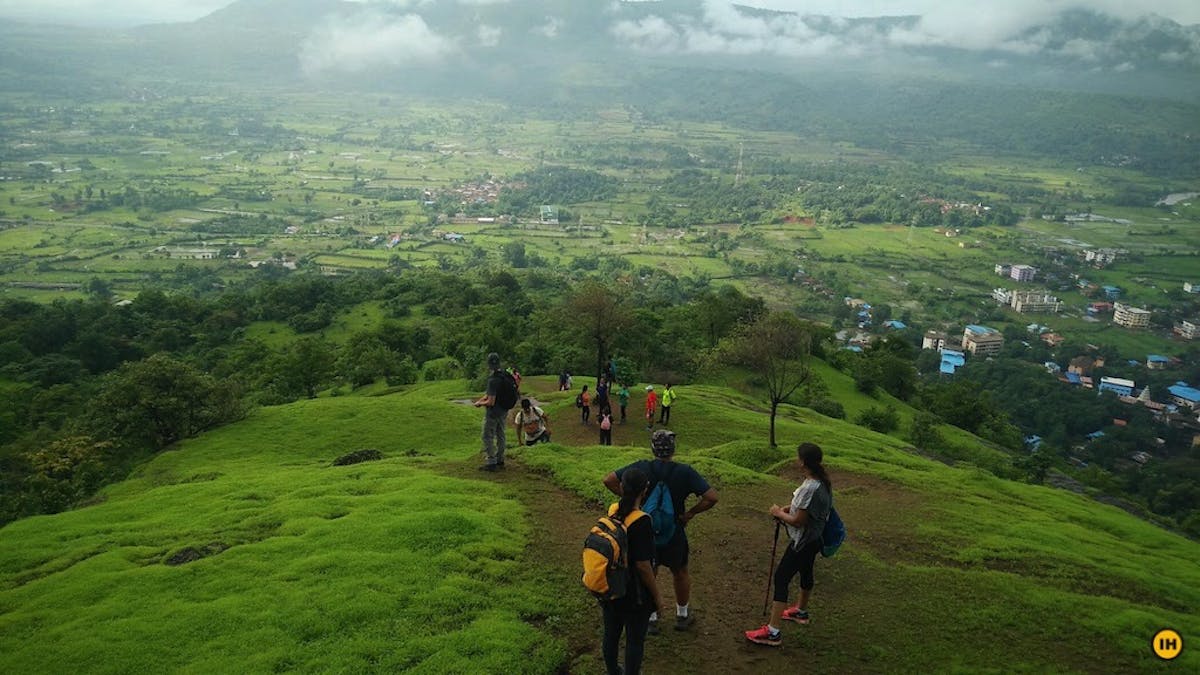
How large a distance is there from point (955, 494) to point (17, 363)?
51.4 metres

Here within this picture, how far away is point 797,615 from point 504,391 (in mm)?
7183

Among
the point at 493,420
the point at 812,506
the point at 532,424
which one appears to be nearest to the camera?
the point at 812,506

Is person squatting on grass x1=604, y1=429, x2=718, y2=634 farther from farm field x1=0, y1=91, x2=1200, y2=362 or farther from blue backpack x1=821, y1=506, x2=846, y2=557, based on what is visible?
farm field x1=0, y1=91, x2=1200, y2=362

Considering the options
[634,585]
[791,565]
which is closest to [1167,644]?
[791,565]

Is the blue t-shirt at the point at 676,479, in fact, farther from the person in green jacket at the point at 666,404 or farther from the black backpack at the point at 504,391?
the person in green jacket at the point at 666,404

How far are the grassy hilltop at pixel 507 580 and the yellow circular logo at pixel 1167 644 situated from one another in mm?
131

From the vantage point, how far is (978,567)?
1203 centimetres

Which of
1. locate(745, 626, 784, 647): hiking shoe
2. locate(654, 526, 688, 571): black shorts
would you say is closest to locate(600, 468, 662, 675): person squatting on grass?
locate(654, 526, 688, 571): black shorts

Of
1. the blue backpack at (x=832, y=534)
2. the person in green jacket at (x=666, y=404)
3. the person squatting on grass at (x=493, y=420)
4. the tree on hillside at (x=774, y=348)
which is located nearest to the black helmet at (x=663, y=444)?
the blue backpack at (x=832, y=534)

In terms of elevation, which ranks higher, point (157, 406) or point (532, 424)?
point (532, 424)

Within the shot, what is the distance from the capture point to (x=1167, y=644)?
939 centimetres

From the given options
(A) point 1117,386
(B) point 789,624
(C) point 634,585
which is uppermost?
(C) point 634,585

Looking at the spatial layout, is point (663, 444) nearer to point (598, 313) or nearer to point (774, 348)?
point (774, 348)

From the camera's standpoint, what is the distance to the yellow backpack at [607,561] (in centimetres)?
675
